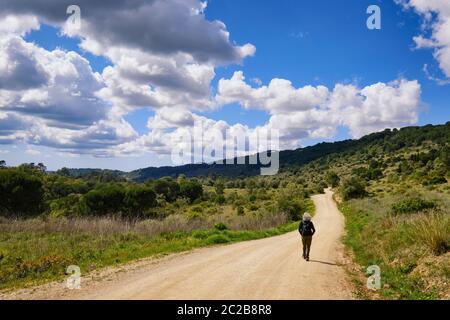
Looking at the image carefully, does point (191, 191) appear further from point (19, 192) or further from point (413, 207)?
point (413, 207)

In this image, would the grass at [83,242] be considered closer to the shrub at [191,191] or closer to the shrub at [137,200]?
the shrub at [137,200]

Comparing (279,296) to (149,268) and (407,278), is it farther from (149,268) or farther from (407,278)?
(149,268)

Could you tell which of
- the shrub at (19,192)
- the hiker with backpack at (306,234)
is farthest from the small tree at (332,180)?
the hiker with backpack at (306,234)

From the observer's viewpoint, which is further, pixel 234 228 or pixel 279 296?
pixel 234 228

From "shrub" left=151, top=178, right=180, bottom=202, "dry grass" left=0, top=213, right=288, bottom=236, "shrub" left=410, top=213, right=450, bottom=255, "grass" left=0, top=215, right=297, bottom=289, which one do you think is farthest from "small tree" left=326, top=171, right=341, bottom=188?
"shrub" left=410, top=213, right=450, bottom=255

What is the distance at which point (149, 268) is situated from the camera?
13.9m

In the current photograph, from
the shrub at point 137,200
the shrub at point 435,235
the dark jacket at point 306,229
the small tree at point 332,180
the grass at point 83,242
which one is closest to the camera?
the shrub at point 435,235

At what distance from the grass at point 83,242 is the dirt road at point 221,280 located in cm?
201

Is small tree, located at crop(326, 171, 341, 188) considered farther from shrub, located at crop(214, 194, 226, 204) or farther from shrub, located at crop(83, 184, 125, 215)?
shrub, located at crop(83, 184, 125, 215)

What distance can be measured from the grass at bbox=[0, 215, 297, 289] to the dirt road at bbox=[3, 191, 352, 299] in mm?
2008

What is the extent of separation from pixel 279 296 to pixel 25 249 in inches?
534

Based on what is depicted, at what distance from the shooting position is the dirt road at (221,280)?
32.0 feet
